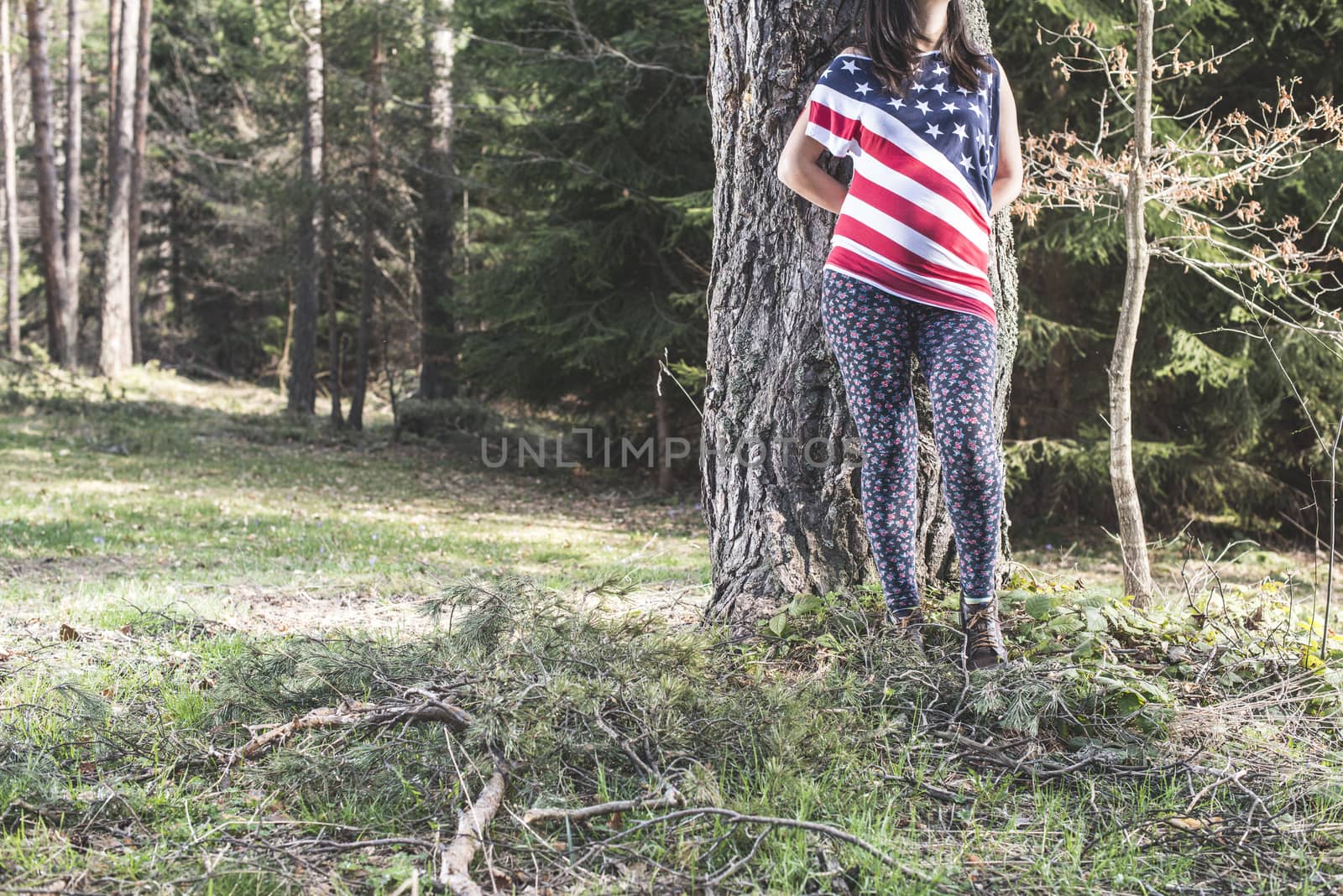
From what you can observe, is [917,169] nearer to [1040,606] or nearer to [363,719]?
[1040,606]

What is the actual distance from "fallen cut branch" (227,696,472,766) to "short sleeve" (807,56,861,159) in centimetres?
172

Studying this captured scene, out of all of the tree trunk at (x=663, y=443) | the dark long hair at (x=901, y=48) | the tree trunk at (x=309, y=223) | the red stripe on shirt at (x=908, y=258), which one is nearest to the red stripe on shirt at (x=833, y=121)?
the dark long hair at (x=901, y=48)

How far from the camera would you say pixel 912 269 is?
2521 mm

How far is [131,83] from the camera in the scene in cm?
1728

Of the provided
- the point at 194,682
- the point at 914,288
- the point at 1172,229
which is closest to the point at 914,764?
the point at 914,288

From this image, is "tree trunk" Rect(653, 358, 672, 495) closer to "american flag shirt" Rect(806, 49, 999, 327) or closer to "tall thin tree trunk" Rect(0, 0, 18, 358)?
"american flag shirt" Rect(806, 49, 999, 327)

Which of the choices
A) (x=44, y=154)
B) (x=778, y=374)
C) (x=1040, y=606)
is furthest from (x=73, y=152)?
(x=1040, y=606)

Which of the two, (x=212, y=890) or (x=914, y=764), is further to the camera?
(x=914, y=764)

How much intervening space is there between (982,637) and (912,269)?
97 centimetres

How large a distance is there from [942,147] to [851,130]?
24 centimetres

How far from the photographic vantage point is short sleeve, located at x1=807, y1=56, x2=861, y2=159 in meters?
2.62

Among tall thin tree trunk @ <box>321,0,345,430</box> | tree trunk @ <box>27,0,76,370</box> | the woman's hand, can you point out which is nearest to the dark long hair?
the woman's hand

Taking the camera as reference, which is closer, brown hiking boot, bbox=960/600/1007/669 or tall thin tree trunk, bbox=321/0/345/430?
brown hiking boot, bbox=960/600/1007/669

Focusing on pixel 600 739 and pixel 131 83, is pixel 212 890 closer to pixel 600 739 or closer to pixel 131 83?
pixel 600 739
